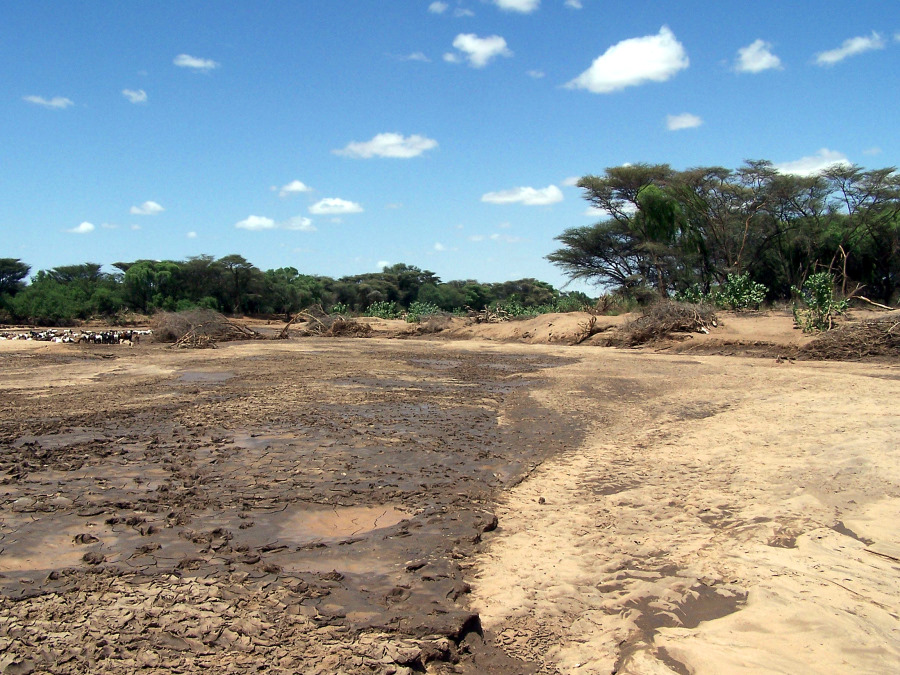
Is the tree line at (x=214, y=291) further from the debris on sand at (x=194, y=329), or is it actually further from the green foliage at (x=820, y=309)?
the green foliage at (x=820, y=309)

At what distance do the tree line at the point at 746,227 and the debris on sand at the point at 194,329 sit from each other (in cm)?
1724

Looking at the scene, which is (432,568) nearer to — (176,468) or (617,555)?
(617,555)

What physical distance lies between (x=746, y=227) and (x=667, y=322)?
9843 millimetres

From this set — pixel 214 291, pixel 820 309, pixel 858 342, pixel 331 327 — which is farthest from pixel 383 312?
pixel 858 342

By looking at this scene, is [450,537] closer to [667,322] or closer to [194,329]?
[667,322]

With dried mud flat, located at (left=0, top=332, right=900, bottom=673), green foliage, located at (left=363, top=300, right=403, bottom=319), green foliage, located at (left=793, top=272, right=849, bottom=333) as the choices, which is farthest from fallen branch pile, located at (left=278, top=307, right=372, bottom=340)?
dried mud flat, located at (left=0, top=332, right=900, bottom=673)

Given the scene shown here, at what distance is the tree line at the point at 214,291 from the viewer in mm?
36375

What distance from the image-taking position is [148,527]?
13.9ft

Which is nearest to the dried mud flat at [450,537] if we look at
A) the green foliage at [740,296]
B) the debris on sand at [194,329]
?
the debris on sand at [194,329]

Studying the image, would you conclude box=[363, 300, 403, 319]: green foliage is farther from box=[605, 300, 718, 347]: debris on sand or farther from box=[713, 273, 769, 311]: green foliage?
box=[713, 273, 769, 311]: green foliage

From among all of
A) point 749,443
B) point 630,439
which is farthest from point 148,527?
point 749,443

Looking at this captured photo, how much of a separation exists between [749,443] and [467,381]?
6.92m

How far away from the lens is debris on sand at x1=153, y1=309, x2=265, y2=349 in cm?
2212

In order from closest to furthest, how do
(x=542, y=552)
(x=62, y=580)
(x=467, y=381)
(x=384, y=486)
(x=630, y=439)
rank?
(x=62, y=580)
(x=542, y=552)
(x=384, y=486)
(x=630, y=439)
(x=467, y=381)
